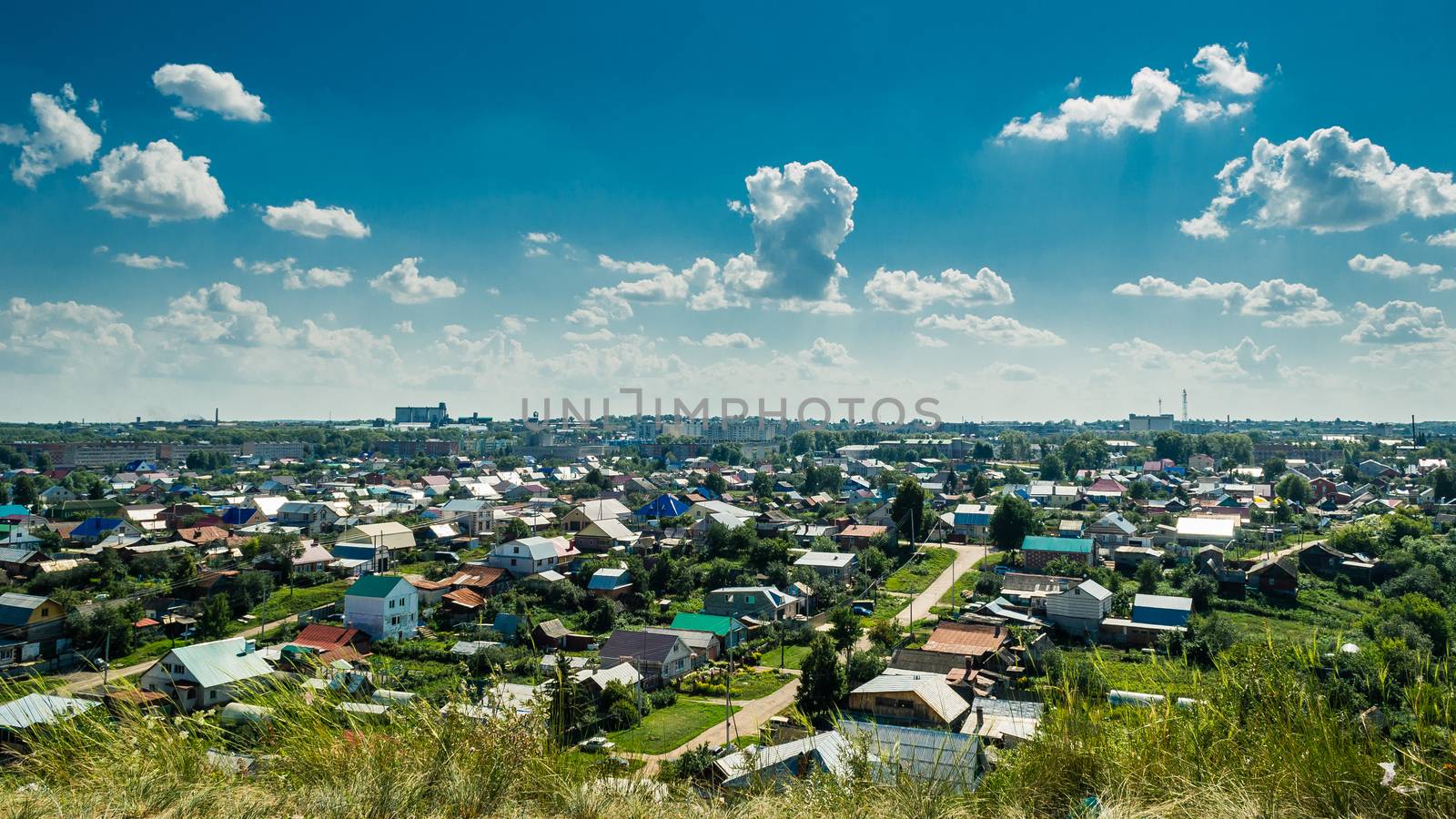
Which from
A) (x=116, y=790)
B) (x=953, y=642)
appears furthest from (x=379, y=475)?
(x=116, y=790)

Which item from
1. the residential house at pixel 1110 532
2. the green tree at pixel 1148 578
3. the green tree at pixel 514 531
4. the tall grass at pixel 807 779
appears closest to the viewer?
the tall grass at pixel 807 779

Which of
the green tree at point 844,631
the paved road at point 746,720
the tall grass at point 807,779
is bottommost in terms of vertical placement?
the paved road at point 746,720

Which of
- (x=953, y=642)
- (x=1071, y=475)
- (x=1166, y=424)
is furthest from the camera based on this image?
(x=1166, y=424)

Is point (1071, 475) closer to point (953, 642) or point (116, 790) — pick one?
point (953, 642)

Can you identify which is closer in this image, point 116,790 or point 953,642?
point 116,790

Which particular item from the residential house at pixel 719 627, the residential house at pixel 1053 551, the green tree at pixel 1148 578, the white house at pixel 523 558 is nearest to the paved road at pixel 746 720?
the residential house at pixel 719 627

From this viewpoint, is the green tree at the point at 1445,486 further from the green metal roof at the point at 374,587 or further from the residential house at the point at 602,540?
the green metal roof at the point at 374,587

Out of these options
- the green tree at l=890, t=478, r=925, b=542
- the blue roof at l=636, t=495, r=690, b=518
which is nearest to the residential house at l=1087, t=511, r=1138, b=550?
the green tree at l=890, t=478, r=925, b=542
